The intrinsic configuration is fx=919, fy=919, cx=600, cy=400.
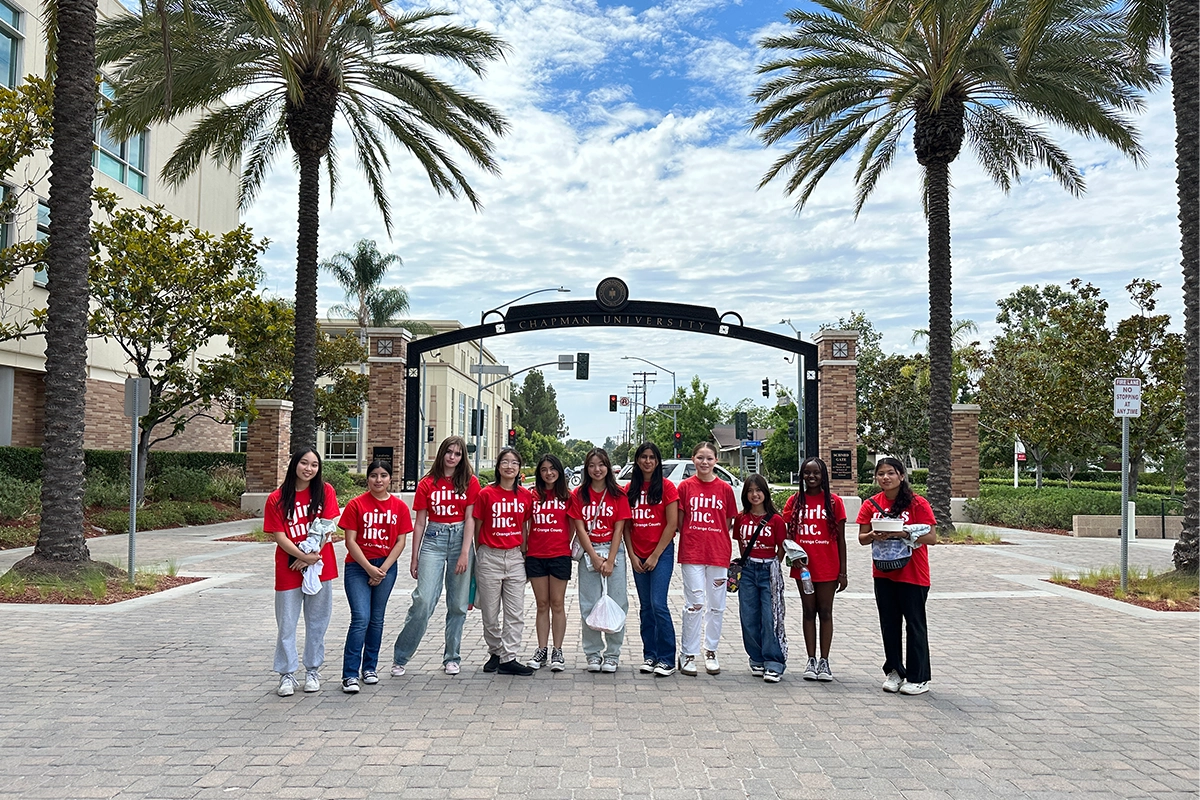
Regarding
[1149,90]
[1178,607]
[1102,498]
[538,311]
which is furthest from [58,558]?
[1102,498]

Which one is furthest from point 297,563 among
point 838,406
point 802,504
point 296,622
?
point 838,406

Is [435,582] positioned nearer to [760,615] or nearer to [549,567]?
[549,567]

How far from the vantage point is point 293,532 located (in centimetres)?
609

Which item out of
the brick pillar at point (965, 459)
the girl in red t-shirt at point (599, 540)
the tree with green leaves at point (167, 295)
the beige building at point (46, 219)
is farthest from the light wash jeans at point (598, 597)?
the brick pillar at point (965, 459)

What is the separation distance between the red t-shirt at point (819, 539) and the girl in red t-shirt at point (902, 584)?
240mm

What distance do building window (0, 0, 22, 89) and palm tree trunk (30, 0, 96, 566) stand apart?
1229cm

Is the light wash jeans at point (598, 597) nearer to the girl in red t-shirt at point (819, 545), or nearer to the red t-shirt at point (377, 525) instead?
the girl in red t-shirt at point (819, 545)

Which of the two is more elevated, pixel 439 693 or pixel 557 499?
pixel 557 499

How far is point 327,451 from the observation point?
58.4 metres

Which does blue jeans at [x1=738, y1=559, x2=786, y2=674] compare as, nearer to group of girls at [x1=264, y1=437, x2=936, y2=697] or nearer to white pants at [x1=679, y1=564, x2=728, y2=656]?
group of girls at [x1=264, y1=437, x2=936, y2=697]

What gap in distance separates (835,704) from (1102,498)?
1860 cm

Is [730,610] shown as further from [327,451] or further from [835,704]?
[327,451]

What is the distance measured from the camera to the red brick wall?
21625 mm

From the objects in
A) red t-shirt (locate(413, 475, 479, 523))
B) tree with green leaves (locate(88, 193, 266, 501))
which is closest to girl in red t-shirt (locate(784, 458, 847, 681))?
red t-shirt (locate(413, 475, 479, 523))
